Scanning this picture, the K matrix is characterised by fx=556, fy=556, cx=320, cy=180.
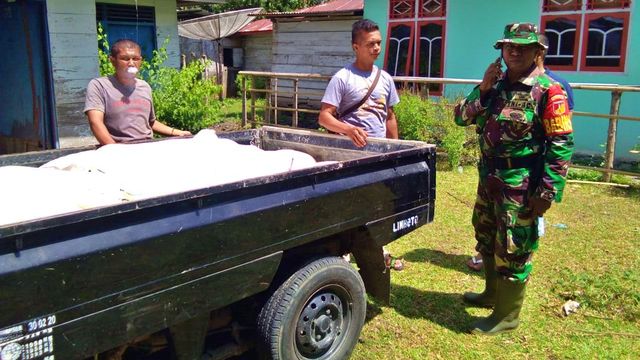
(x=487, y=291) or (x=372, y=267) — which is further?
(x=487, y=291)

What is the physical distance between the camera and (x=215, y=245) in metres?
2.23

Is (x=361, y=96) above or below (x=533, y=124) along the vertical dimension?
above

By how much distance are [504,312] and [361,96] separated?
1747 mm

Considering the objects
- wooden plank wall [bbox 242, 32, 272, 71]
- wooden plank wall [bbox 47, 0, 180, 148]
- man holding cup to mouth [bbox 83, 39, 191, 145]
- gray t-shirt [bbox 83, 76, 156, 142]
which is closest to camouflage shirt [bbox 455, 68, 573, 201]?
man holding cup to mouth [bbox 83, 39, 191, 145]

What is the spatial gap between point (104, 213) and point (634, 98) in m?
9.86

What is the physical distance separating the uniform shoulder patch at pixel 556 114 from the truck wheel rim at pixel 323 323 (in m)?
1.53

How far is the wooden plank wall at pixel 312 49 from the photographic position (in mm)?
14268

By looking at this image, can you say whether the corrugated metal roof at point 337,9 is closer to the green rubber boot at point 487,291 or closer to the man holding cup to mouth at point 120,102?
the man holding cup to mouth at point 120,102

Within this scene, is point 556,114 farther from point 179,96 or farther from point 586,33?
point 586,33

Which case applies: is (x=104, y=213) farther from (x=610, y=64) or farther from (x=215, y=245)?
(x=610, y=64)

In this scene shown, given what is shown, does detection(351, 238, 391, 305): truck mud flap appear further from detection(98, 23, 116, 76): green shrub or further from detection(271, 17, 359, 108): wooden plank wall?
detection(271, 17, 359, 108): wooden plank wall

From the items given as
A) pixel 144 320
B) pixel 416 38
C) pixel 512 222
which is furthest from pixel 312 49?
pixel 144 320

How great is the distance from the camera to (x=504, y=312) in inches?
144

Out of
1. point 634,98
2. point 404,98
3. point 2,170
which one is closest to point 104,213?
point 2,170
